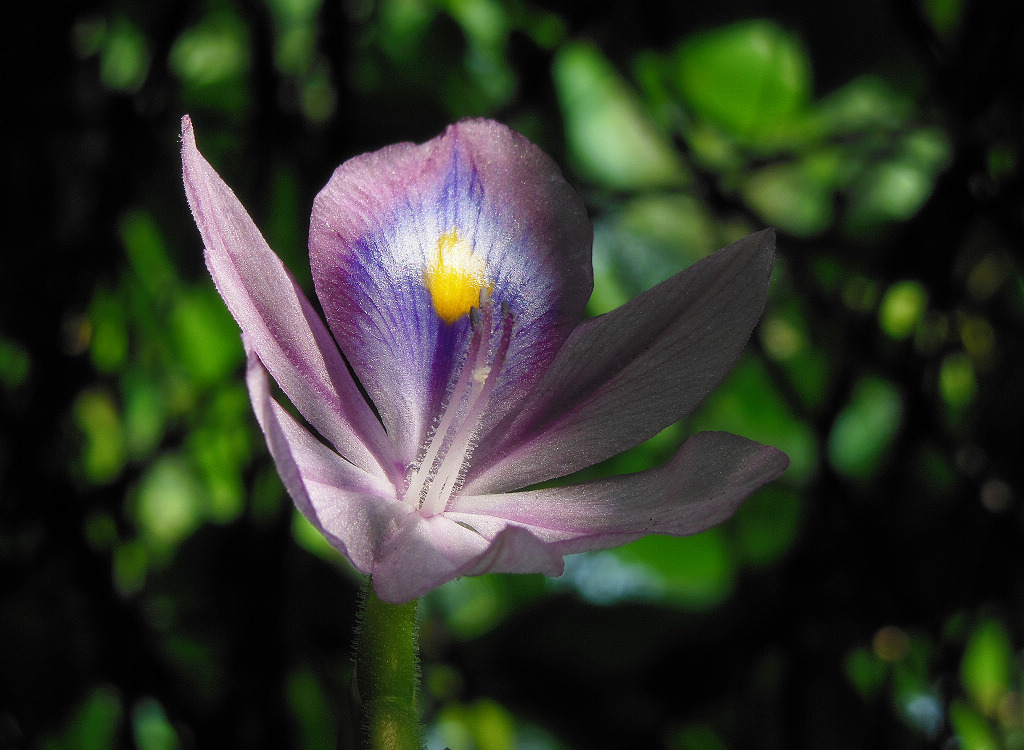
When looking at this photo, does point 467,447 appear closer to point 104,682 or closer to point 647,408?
point 647,408

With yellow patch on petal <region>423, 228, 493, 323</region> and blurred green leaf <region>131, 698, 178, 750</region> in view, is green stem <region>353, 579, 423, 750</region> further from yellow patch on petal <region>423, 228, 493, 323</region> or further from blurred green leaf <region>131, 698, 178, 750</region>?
blurred green leaf <region>131, 698, 178, 750</region>

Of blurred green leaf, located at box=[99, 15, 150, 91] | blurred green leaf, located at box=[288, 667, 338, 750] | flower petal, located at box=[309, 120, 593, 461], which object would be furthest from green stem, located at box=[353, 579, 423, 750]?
blurred green leaf, located at box=[99, 15, 150, 91]

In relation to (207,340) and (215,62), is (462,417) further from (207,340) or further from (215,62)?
(215,62)

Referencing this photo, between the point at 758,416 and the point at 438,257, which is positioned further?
the point at 758,416

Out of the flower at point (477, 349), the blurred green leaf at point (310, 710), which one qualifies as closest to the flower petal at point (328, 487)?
the flower at point (477, 349)

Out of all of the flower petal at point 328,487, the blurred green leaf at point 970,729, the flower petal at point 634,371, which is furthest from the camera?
the blurred green leaf at point 970,729

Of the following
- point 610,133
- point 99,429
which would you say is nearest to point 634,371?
point 610,133

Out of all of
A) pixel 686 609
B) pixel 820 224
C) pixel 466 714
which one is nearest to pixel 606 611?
pixel 686 609

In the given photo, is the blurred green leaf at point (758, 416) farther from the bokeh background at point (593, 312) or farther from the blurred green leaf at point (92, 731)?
the blurred green leaf at point (92, 731)
